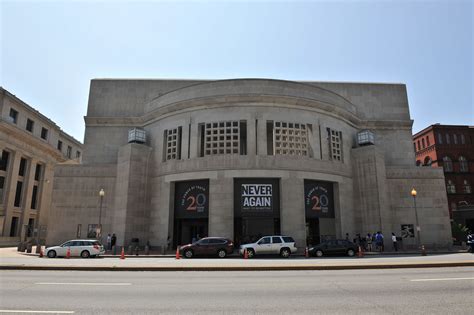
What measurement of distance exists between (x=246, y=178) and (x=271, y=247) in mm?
8130

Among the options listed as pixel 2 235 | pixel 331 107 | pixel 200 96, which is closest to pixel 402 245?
pixel 331 107

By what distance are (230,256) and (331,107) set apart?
749 inches

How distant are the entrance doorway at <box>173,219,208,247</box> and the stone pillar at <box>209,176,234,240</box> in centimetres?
317

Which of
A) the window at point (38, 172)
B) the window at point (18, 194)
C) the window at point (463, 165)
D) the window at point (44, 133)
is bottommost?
the window at point (18, 194)

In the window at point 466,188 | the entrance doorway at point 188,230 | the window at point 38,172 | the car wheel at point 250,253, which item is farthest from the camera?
the window at point 466,188

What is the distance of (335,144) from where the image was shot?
→ 111ft

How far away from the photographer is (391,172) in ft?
117

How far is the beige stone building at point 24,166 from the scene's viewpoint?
48581 millimetres

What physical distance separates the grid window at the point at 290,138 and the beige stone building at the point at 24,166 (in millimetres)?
35126

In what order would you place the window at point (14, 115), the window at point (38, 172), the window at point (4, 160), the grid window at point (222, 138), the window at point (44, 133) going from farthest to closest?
the window at point (44, 133)
the window at point (38, 172)
the window at point (14, 115)
the window at point (4, 160)
the grid window at point (222, 138)

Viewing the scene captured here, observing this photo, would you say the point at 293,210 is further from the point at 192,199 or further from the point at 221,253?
the point at 192,199

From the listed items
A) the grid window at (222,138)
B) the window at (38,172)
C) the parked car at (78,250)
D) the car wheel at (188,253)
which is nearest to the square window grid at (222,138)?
the grid window at (222,138)

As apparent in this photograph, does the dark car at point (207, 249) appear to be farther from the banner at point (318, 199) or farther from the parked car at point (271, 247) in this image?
the banner at point (318, 199)

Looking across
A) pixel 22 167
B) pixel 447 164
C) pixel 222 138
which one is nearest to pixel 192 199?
pixel 222 138
